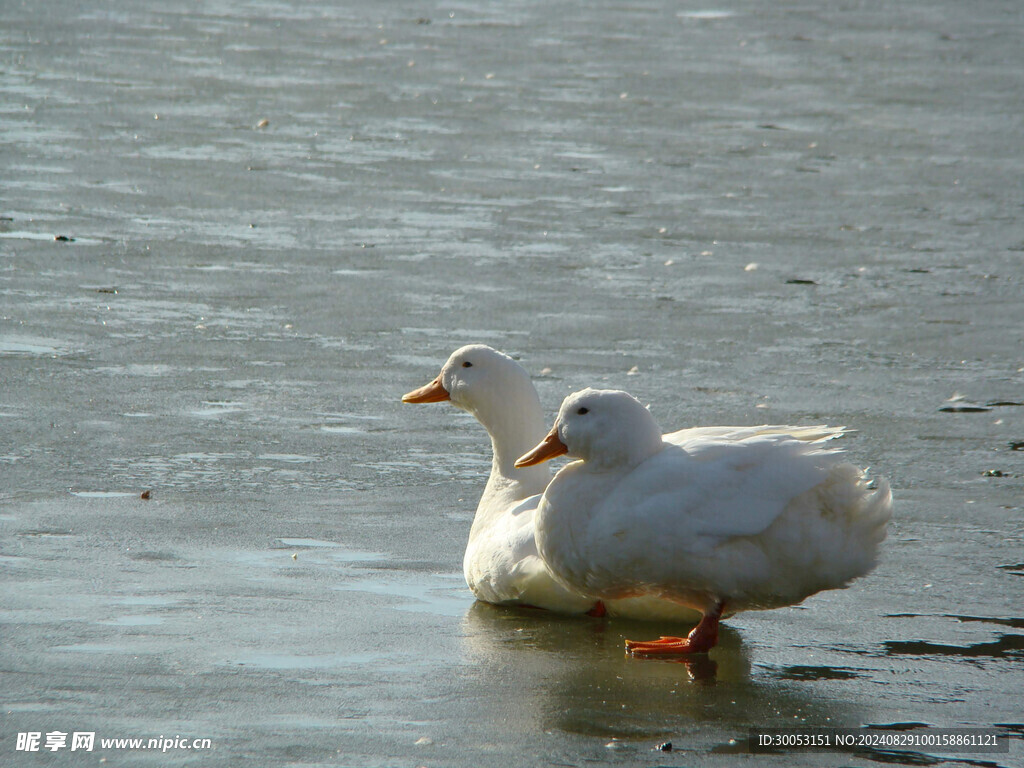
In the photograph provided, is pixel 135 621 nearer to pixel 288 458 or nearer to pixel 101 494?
pixel 101 494

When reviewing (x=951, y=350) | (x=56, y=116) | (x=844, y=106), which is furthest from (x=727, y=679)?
(x=844, y=106)

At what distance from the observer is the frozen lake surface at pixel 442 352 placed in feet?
14.8

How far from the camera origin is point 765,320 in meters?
9.04

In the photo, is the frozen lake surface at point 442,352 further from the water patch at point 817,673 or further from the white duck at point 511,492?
the white duck at point 511,492

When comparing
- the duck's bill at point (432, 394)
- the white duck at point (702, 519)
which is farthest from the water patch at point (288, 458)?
the white duck at point (702, 519)

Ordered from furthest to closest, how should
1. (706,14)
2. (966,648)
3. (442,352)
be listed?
(706,14) → (442,352) → (966,648)

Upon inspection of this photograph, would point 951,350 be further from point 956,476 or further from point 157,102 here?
point 157,102

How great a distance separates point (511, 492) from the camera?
5801mm

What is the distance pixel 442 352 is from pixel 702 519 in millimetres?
3573

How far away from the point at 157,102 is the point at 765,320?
24.9ft

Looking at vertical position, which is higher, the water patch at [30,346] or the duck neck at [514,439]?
the duck neck at [514,439]

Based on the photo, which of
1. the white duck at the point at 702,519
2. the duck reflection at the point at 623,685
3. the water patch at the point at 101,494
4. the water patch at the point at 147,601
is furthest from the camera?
the water patch at the point at 101,494

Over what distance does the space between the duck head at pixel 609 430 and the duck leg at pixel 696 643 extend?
1.83ft

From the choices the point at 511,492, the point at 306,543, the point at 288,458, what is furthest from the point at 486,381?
the point at 288,458
